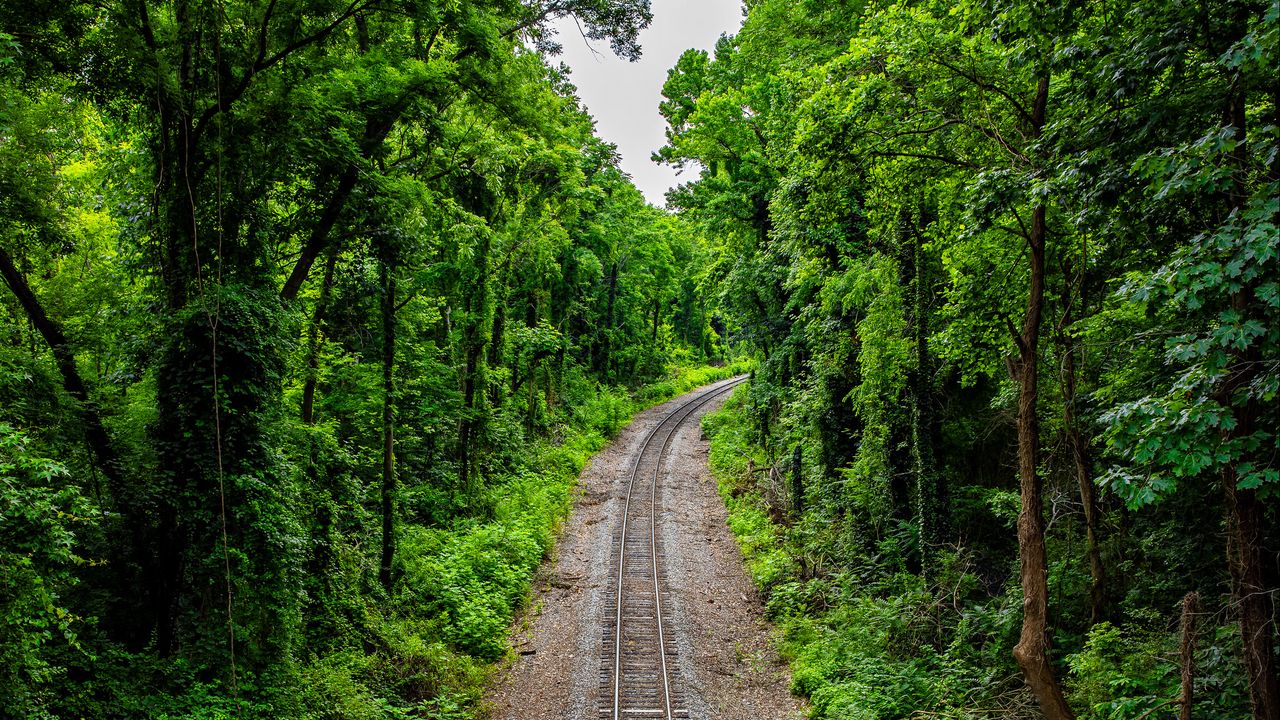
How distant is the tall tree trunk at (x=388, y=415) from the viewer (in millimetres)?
11641

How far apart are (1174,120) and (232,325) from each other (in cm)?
1046

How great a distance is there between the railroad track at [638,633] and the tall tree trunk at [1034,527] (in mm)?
5515

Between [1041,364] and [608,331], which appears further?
[608,331]

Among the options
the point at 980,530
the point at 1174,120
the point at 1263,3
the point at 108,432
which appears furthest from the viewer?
the point at 980,530

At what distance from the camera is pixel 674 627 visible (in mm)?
12727

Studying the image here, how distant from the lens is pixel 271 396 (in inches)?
323

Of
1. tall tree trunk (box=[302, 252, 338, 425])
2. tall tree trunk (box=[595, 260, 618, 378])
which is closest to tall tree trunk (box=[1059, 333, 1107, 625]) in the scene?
tall tree trunk (box=[302, 252, 338, 425])

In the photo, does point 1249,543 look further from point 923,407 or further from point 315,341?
point 315,341

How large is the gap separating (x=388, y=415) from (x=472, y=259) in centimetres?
507

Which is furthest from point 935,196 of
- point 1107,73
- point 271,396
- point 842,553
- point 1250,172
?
point 271,396

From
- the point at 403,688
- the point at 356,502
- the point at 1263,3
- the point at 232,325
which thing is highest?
the point at 1263,3

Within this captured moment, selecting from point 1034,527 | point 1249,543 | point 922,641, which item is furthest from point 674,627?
point 1249,543

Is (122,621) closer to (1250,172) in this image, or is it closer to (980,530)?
(1250,172)

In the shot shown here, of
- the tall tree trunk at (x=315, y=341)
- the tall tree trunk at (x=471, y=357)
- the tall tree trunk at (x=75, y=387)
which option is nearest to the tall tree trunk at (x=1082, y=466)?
the tall tree trunk at (x=315, y=341)
